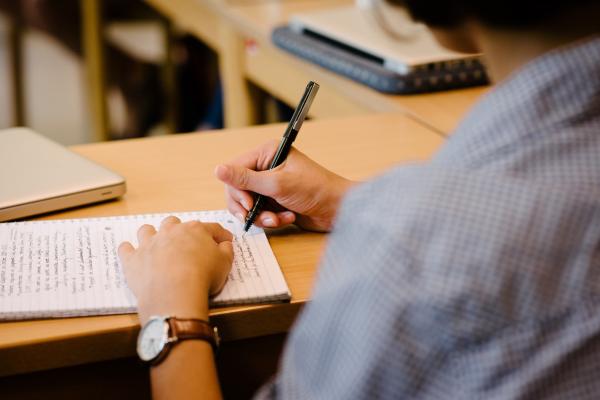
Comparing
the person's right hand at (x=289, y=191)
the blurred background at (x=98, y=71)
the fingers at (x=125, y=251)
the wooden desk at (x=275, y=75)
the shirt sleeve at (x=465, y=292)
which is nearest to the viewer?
the shirt sleeve at (x=465, y=292)

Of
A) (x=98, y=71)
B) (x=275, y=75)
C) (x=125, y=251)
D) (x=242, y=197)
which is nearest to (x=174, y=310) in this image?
(x=125, y=251)

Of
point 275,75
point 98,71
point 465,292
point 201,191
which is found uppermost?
point 465,292

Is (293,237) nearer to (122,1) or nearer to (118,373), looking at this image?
(118,373)

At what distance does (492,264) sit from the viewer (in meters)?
0.48

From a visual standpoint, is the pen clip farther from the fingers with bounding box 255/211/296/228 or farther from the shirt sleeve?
the shirt sleeve

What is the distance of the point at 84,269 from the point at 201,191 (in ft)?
0.83

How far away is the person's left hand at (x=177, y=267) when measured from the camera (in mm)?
717

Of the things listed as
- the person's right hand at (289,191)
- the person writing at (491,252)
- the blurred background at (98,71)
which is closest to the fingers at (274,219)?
the person's right hand at (289,191)

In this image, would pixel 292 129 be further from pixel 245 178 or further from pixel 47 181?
pixel 47 181

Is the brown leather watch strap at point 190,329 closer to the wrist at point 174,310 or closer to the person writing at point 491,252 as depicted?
the wrist at point 174,310

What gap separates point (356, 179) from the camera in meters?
1.06

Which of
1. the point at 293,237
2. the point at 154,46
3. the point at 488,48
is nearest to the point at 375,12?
the point at 293,237

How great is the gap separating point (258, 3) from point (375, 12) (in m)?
0.56

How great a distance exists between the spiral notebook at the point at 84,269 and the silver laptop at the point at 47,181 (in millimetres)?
42
